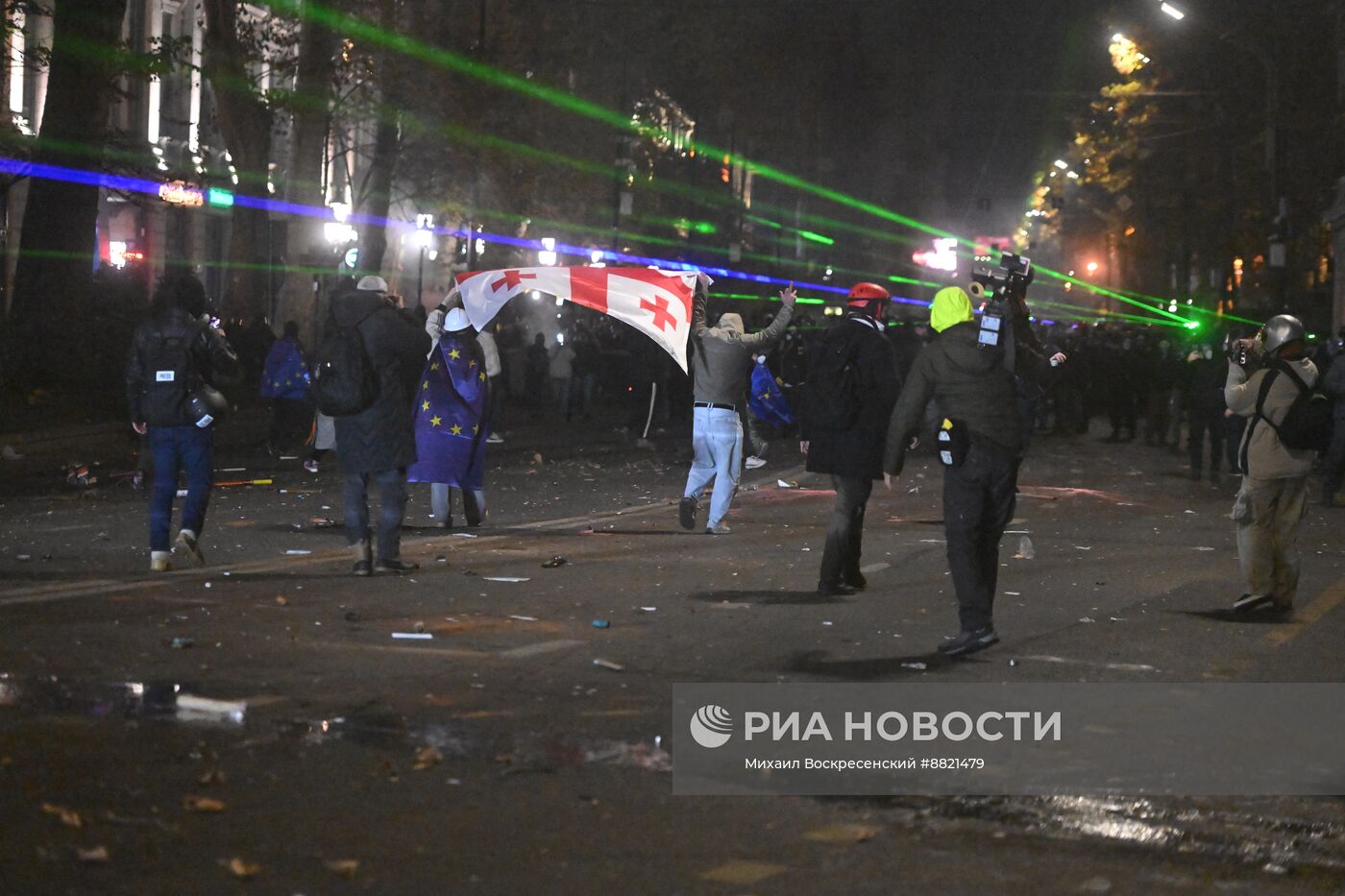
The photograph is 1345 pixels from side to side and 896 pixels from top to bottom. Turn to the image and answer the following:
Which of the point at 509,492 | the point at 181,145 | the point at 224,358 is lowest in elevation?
the point at 509,492

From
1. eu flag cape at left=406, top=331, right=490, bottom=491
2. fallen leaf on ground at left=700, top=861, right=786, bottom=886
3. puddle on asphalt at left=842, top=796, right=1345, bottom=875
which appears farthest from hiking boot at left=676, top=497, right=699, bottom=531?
fallen leaf on ground at left=700, top=861, right=786, bottom=886

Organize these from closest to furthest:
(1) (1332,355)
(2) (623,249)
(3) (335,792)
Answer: (3) (335,792) → (1) (1332,355) → (2) (623,249)

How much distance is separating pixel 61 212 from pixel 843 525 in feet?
57.1

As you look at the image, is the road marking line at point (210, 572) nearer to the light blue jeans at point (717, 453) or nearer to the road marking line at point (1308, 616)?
the light blue jeans at point (717, 453)

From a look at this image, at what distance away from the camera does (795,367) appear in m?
34.9

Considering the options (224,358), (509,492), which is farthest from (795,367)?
(224,358)

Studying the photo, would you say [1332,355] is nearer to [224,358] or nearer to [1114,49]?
[224,358]

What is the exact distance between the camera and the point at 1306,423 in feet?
36.0

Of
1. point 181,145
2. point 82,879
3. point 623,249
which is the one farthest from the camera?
point 623,249

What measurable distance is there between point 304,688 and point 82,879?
2.71m

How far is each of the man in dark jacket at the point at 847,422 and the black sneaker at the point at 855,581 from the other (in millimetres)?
68

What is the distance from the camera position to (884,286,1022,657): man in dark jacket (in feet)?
30.6

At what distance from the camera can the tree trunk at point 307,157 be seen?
3656 cm

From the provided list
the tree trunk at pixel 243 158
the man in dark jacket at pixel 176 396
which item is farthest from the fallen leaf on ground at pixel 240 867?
the tree trunk at pixel 243 158
